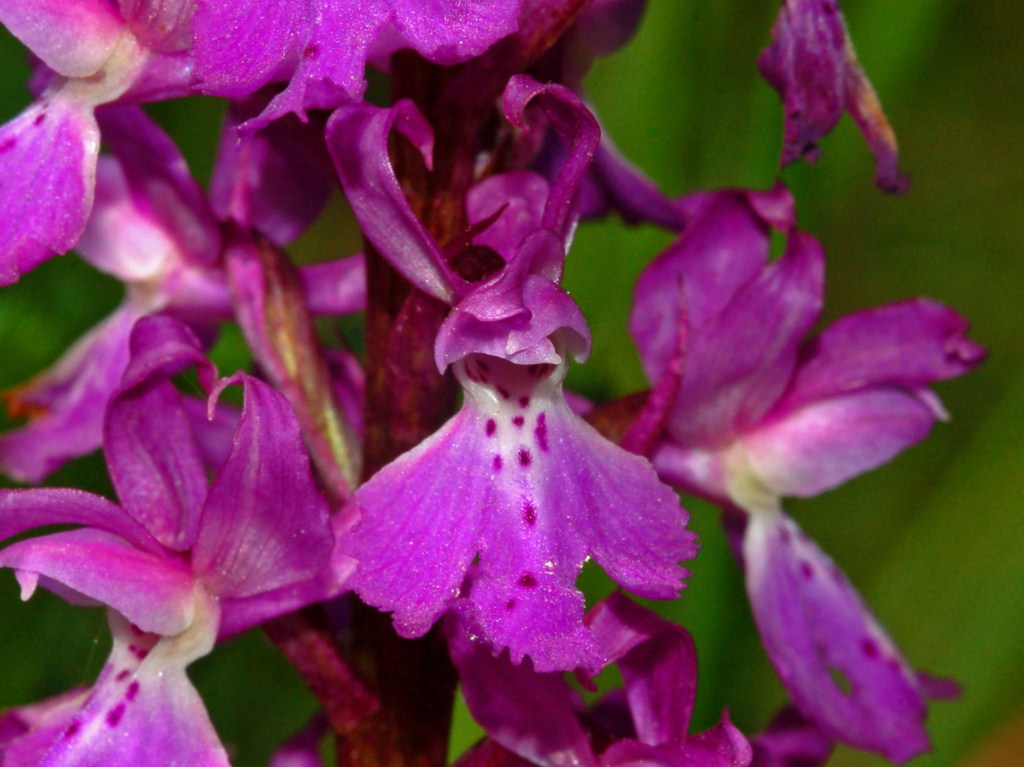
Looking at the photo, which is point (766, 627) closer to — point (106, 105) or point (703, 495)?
point (703, 495)

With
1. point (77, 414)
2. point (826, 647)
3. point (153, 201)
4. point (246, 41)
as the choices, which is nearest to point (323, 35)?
point (246, 41)

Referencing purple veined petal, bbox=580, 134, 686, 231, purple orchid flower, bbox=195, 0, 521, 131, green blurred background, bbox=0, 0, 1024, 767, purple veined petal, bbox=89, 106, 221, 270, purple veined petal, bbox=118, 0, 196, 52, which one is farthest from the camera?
green blurred background, bbox=0, 0, 1024, 767

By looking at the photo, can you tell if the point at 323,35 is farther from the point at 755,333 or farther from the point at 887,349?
the point at 887,349

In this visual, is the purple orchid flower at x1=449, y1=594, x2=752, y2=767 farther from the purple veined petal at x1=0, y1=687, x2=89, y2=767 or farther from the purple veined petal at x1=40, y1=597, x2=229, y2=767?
the purple veined petal at x1=0, y1=687, x2=89, y2=767

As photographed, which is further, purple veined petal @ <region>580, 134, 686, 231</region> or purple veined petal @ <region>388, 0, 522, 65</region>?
purple veined petal @ <region>580, 134, 686, 231</region>

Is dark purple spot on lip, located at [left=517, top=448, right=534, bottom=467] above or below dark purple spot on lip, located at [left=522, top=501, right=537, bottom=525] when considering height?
above

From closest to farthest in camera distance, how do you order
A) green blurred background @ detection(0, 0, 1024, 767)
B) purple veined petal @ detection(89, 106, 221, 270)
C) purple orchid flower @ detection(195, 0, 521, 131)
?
1. purple orchid flower @ detection(195, 0, 521, 131)
2. purple veined petal @ detection(89, 106, 221, 270)
3. green blurred background @ detection(0, 0, 1024, 767)

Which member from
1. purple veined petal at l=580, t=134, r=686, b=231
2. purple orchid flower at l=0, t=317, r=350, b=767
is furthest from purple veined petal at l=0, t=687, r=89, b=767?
purple veined petal at l=580, t=134, r=686, b=231

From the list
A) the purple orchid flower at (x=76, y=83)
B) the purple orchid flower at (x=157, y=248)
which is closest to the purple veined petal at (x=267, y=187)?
the purple orchid flower at (x=157, y=248)
